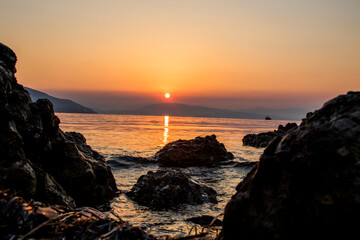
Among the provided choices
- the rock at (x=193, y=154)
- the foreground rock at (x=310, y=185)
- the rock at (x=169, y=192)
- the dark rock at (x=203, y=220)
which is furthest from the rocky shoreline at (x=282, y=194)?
the rock at (x=193, y=154)

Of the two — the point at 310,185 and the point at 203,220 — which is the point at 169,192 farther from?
the point at 310,185

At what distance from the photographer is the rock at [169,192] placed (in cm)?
762

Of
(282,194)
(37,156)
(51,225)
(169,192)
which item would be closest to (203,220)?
(169,192)

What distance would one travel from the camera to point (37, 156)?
19.9ft

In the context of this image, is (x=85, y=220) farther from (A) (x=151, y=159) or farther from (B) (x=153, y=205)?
(A) (x=151, y=159)

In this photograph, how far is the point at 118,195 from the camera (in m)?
8.52

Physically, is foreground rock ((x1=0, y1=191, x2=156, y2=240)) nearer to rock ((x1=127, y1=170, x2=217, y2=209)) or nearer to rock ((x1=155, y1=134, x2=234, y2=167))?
rock ((x1=127, y1=170, x2=217, y2=209))

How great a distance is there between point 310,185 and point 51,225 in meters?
2.67

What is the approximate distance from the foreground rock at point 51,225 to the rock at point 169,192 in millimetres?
4565

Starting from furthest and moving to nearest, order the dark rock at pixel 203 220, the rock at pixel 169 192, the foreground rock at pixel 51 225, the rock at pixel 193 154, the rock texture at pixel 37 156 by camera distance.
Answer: the rock at pixel 193 154
the rock at pixel 169 192
the dark rock at pixel 203 220
the rock texture at pixel 37 156
the foreground rock at pixel 51 225

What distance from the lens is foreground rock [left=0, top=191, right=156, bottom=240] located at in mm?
2746

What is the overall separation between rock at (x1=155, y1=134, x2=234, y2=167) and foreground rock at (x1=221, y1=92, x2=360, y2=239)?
12.3 m

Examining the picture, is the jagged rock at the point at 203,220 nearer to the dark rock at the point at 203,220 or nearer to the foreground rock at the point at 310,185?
the dark rock at the point at 203,220

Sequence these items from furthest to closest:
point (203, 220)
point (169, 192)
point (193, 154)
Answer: point (193, 154)
point (169, 192)
point (203, 220)
